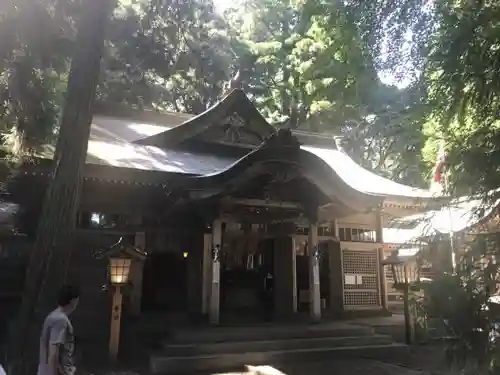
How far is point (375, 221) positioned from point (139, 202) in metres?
6.77

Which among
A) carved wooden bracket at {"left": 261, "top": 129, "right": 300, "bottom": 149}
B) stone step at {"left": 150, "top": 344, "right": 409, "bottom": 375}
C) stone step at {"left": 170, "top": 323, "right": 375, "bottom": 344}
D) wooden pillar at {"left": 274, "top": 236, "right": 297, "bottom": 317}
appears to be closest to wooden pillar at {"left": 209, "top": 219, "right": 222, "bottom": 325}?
stone step at {"left": 170, "top": 323, "right": 375, "bottom": 344}

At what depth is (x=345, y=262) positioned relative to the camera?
11.4 metres

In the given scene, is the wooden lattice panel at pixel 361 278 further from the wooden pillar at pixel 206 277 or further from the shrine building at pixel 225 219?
the wooden pillar at pixel 206 277

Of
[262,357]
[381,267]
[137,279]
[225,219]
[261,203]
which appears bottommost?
[262,357]

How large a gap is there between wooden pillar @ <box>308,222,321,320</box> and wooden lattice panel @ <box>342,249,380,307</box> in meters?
2.50

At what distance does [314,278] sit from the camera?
29.5 ft

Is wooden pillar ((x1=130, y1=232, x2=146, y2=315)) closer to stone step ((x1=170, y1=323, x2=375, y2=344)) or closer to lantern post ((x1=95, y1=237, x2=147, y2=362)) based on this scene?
lantern post ((x1=95, y1=237, x2=147, y2=362))

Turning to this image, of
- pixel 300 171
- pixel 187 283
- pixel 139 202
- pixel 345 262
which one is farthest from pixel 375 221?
pixel 139 202

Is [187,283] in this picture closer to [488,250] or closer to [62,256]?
[62,256]

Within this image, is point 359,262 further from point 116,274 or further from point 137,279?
point 116,274

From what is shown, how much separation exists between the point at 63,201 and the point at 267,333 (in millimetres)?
4445

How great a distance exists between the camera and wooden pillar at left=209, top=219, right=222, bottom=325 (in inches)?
311

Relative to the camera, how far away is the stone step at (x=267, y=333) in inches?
283

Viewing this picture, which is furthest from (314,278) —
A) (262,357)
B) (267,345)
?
(262,357)
